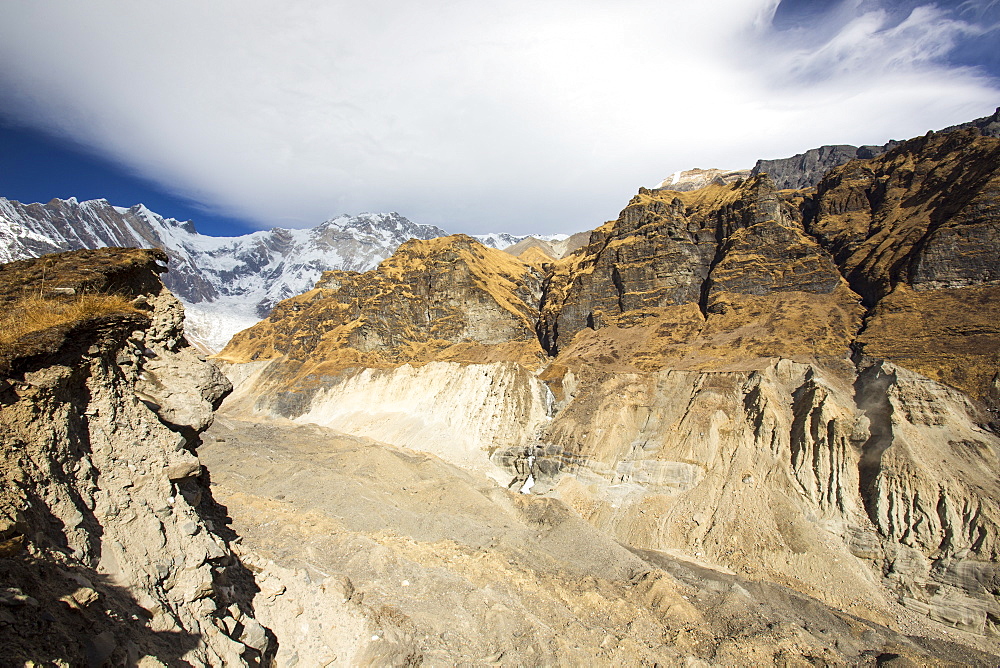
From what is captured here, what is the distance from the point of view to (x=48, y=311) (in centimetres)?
740

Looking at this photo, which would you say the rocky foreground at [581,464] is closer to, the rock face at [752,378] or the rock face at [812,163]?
the rock face at [752,378]

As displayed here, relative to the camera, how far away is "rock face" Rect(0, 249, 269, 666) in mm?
5258

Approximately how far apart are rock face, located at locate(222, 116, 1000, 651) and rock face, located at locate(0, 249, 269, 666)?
2368cm

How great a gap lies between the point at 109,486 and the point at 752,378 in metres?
34.7

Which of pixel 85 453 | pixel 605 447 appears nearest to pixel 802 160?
pixel 605 447

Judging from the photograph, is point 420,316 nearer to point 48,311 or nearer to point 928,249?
point 928,249

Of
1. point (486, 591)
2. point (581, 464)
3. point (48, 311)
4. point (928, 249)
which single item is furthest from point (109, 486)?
point (928, 249)

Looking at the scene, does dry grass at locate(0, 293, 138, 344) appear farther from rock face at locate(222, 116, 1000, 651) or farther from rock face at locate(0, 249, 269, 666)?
rock face at locate(222, 116, 1000, 651)

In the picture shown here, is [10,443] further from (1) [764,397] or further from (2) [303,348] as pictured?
(2) [303,348]

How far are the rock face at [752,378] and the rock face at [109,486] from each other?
23677 mm

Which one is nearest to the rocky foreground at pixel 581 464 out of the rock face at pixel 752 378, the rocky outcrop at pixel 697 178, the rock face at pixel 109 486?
the rock face at pixel 109 486

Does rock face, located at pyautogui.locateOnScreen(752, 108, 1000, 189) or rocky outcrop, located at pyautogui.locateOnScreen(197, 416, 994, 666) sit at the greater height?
rock face, located at pyautogui.locateOnScreen(752, 108, 1000, 189)

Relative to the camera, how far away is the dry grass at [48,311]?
6.82 m

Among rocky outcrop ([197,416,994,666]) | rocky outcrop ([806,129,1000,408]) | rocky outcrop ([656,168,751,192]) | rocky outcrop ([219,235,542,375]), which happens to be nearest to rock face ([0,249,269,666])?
rocky outcrop ([197,416,994,666])
